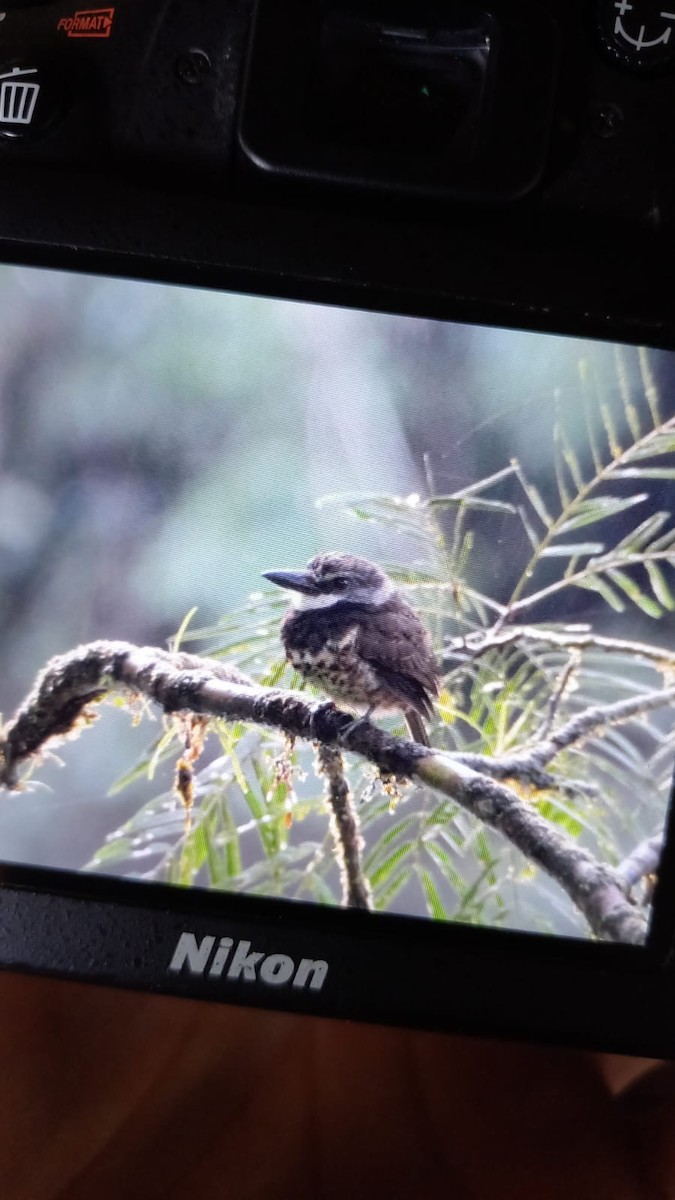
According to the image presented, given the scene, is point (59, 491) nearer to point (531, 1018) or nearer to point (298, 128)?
point (298, 128)

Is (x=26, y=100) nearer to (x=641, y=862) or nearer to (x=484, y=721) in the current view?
(x=484, y=721)

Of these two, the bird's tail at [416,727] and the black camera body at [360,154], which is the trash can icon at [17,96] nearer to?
the black camera body at [360,154]

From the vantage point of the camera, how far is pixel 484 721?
0.53 metres

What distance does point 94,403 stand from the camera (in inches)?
20.3

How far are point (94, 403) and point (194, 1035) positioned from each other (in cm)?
33

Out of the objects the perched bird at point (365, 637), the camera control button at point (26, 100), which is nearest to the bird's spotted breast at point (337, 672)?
the perched bird at point (365, 637)

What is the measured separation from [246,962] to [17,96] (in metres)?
0.43

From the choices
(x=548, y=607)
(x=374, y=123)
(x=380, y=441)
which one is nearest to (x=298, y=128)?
(x=374, y=123)

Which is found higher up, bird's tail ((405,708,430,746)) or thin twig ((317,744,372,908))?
bird's tail ((405,708,430,746))

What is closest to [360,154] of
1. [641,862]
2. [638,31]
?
[638,31]

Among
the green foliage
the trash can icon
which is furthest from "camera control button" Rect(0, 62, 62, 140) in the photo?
the green foliage

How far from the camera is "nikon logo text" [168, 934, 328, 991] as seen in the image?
539 millimetres

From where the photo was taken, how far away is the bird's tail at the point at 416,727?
0.54 meters

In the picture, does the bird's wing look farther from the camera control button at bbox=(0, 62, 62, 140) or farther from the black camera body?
the camera control button at bbox=(0, 62, 62, 140)
